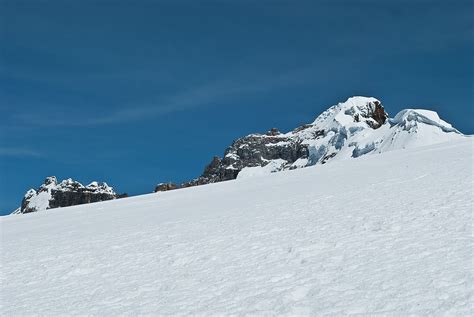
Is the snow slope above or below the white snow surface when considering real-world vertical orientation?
below

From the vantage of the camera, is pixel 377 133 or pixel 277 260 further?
pixel 377 133

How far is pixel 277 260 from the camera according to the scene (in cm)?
834

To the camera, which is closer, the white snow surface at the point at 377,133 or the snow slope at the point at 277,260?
the snow slope at the point at 277,260

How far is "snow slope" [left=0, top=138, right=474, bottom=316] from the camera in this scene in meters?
6.27

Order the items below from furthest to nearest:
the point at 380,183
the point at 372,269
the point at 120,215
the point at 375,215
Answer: the point at 120,215, the point at 380,183, the point at 375,215, the point at 372,269

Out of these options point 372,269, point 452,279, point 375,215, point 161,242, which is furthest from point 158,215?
point 452,279

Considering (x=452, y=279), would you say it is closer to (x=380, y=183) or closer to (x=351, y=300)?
(x=351, y=300)

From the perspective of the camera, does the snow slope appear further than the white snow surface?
No

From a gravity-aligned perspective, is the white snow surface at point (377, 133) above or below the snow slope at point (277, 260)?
above

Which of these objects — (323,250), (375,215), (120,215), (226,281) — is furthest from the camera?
(120,215)

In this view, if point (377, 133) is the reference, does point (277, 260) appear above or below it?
below

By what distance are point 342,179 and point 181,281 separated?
1206 cm

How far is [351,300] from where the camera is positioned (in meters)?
6.02

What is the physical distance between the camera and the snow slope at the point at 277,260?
247 inches
